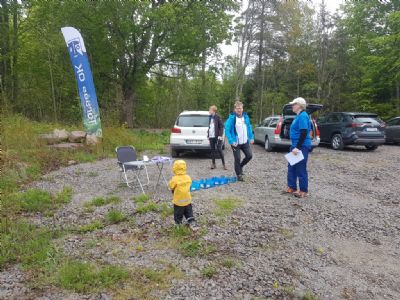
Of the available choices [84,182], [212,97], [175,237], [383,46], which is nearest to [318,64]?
[383,46]

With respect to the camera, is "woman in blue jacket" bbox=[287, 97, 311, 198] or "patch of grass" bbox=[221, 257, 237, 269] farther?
"woman in blue jacket" bbox=[287, 97, 311, 198]

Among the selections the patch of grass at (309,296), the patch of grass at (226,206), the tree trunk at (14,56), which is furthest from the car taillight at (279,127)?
the tree trunk at (14,56)

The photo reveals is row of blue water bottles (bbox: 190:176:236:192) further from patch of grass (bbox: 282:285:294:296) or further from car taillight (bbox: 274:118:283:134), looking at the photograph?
car taillight (bbox: 274:118:283:134)

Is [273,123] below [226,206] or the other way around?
the other way around

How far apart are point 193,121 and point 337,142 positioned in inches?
270

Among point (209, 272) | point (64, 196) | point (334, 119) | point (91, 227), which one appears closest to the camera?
point (209, 272)

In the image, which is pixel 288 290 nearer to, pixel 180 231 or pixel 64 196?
pixel 180 231

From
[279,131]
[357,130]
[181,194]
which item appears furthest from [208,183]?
[357,130]

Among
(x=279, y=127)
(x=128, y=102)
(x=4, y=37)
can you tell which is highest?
(x=4, y=37)

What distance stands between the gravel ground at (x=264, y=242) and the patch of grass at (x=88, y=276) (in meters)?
0.11

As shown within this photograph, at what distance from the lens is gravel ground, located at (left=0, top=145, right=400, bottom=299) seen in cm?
336

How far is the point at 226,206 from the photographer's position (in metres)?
5.74

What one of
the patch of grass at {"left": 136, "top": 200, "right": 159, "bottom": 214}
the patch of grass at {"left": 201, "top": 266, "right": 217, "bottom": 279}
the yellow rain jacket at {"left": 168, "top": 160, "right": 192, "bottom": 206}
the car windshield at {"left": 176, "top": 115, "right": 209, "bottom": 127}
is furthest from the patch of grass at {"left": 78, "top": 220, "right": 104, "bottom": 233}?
the car windshield at {"left": 176, "top": 115, "right": 209, "bottom": 127}

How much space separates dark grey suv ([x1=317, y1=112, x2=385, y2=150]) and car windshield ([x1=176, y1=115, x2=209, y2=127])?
6202 mm
